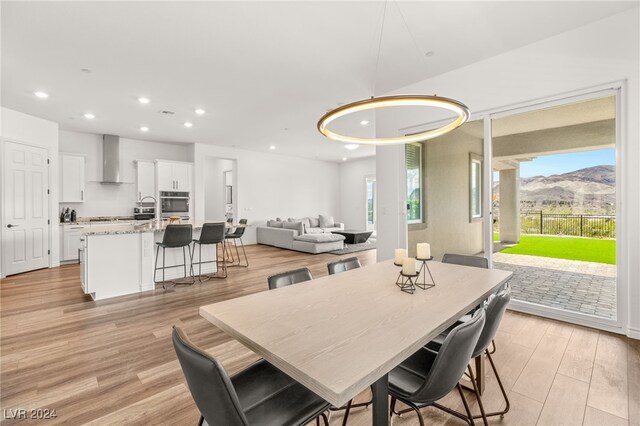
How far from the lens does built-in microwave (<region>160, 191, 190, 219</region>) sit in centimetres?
743

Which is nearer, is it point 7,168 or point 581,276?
point 581,276

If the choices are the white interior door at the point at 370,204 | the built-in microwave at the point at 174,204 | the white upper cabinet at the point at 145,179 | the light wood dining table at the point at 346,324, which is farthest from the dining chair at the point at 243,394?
the white interior door at the point at 370,204

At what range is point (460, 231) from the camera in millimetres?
4223

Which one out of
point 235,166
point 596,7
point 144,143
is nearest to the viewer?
point 596,7

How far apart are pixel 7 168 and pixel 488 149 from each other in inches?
301

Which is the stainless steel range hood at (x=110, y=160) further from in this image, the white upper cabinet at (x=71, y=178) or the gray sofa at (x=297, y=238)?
the gray sofa at (x=297, y=238)

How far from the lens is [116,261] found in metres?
3.97

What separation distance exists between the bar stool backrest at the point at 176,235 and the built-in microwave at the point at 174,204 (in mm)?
3570

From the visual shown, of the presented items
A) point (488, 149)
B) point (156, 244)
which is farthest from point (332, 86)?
point (156, 244)

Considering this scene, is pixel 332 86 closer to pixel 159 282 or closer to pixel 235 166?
pixel 159 282

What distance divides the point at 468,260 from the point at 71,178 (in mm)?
7923

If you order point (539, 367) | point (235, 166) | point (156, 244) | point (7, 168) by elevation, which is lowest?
point (539, 367)

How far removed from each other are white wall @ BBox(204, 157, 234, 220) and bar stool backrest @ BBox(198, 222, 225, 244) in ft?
16.3

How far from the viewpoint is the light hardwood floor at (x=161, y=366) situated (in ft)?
5.70
